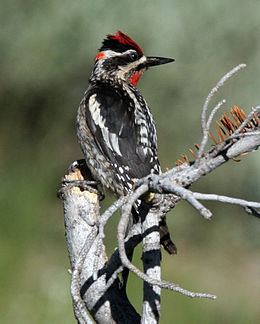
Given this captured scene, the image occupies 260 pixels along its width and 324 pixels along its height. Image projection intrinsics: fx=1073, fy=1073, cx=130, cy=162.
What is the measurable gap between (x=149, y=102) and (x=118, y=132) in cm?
411

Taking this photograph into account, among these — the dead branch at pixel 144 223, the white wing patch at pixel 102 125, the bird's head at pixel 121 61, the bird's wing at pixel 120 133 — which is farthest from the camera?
the bird's head at pixel 121 61

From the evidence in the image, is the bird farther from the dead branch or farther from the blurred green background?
the blurred green background

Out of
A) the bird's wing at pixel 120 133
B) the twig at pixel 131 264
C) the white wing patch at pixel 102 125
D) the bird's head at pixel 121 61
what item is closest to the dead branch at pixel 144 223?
the twig at pixel 131 264

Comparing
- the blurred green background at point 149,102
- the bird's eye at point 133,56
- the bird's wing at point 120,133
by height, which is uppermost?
the blurred green background at point 149,102

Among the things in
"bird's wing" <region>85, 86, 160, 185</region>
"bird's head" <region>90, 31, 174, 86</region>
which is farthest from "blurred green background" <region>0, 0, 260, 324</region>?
"bird's wing" <region>85, 86, 160, 185</region>

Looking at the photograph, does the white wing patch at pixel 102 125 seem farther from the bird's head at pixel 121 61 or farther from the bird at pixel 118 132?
the bird's head at pixel 121 61

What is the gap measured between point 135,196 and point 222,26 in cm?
591

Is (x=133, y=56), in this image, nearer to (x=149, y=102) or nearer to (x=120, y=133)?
(x=120, y=133)

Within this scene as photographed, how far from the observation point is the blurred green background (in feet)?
24.6

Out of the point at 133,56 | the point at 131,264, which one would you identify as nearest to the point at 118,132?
the point at 133,56

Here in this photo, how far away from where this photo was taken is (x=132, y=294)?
661 centimetres

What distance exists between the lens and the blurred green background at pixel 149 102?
24.6 ft

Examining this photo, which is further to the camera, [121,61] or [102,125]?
[121,61]

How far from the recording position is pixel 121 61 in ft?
16.4
